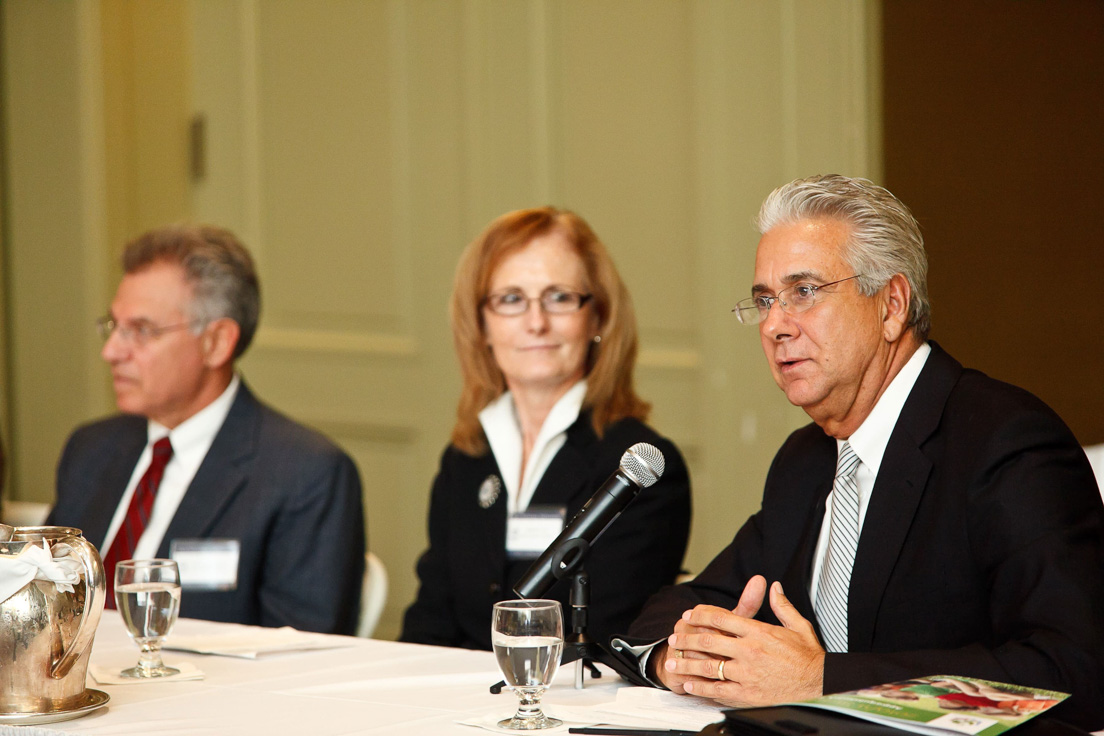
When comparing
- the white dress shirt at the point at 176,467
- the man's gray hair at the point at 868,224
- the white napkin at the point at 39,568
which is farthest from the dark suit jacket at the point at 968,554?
the white dress shirt at the point at 176,467

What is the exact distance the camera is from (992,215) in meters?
3.47

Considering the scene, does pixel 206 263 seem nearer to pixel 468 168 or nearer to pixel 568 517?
pixel 568 517

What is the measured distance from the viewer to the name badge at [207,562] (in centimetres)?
285

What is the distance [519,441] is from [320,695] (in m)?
1.16

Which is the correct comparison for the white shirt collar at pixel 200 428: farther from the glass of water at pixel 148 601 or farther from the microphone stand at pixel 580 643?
the microphone stand at pixel 580 643

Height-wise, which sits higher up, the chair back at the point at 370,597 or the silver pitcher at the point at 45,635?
the silver pitcher at the point at 45,635

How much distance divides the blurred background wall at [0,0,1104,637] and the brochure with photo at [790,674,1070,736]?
211 cm

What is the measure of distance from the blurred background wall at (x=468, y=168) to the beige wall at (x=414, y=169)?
1 centimetres

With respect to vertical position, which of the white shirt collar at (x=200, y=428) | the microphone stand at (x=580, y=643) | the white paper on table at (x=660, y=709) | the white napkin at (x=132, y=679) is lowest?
the white napkin at (x=132, y=679)

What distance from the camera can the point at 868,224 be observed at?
2016 mm

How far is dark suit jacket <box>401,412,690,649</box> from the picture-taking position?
8.65 feet

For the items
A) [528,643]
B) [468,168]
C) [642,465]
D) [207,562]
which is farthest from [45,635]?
[468,168]

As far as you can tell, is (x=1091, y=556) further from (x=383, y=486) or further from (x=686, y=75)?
(x=383, y=486)

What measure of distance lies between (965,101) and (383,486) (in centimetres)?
257
